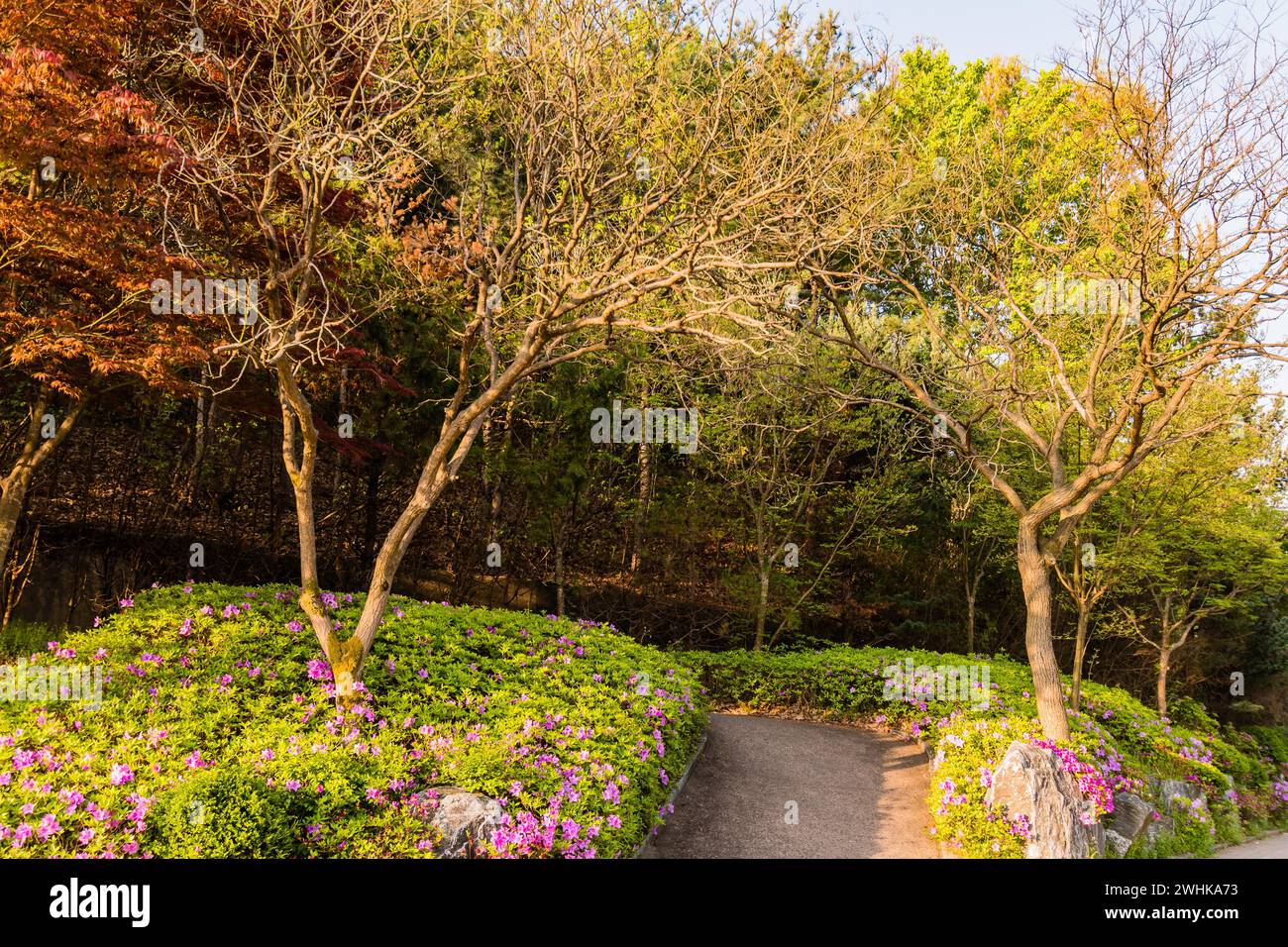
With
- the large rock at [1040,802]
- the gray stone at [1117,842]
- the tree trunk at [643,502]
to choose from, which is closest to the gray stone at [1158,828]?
the gray stone at [1117,842]

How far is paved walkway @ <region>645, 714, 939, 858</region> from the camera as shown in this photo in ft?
22.1

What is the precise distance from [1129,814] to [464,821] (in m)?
A: 6.98

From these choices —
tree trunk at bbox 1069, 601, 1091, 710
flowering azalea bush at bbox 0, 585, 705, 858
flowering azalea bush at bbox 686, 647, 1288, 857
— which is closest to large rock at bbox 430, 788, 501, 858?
flowering azalea bush at bbox 0, 585, 705, 858

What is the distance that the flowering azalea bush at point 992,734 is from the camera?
7.25 metres

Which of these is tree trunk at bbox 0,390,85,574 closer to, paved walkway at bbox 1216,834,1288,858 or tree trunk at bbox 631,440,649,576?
tree trunk at bbox 631,440,649,576

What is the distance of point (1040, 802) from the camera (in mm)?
6727

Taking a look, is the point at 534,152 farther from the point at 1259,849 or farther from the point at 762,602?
the point at 1259,849

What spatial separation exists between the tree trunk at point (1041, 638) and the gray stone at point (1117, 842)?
0.93m

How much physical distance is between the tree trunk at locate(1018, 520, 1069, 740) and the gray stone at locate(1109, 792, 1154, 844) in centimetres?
86

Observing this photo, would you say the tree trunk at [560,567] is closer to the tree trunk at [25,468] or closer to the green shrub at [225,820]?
the tree trunk at [25,468]

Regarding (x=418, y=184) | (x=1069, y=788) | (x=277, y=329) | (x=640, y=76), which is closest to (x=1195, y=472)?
(x=1069, y=788)

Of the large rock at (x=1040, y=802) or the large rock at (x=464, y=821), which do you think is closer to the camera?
the large rock at (x=464, y=821)

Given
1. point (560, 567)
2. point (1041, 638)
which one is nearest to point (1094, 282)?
point (1041, 638)
